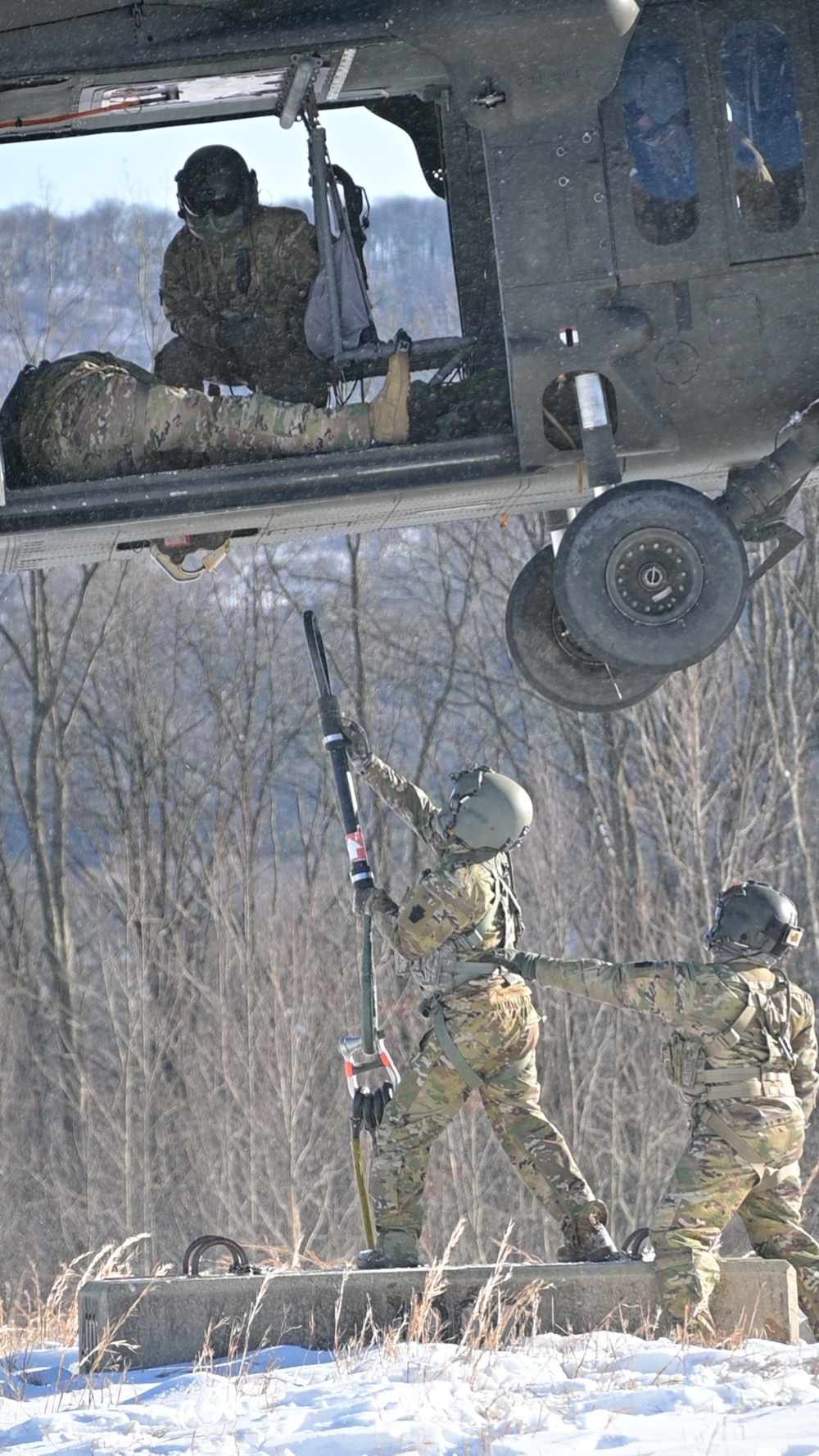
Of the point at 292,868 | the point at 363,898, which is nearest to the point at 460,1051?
the point at 363,898

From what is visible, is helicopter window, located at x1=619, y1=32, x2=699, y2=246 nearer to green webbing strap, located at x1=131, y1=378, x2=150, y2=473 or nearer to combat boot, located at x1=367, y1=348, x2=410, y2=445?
combat boot, located at x1=367, y1=348, x2=410, y2=445

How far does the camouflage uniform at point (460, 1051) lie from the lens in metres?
6.92

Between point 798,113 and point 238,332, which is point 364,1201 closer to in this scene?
point 238,332

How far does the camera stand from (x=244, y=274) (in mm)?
7207

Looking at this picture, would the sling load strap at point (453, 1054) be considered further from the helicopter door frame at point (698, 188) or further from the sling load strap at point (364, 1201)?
the helicopter door frame at point (698, 188)

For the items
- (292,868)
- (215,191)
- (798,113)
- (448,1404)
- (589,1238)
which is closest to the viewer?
(448,1404)

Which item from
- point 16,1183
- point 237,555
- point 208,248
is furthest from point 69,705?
point 208,248

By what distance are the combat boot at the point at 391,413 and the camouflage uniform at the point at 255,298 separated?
76cm

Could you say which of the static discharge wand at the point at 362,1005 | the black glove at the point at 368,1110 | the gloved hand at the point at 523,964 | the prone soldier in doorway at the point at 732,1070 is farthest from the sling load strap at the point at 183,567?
the black glove at the point at 368,1110

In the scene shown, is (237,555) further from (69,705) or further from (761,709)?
(761,709)

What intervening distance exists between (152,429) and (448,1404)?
3516 mm

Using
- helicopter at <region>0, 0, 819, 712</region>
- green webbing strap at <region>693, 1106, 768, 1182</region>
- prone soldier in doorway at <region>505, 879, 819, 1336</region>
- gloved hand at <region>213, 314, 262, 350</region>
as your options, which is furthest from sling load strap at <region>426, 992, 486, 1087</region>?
gloved hand at <region>213, 314, 262, 350</region>

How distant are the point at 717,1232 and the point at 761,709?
A: 18.1m

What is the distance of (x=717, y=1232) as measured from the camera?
20.8 feet
